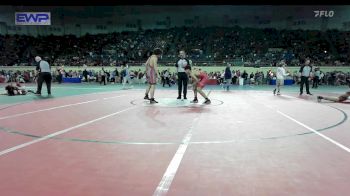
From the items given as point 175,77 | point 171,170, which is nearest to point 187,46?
point 175,77

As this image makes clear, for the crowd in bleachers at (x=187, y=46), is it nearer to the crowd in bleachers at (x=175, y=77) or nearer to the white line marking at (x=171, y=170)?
the crowd in bleachers at (x=175, y=77)

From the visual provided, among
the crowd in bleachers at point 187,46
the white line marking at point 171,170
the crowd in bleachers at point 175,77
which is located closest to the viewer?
the white line marking at point 171,170

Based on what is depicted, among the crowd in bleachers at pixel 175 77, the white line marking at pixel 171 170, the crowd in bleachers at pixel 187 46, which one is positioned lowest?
the white line marking at pixel 171 170

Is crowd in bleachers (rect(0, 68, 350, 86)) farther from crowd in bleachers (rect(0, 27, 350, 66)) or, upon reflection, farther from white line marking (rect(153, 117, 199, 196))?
white line marking (rect(153, 117, 199, 196))

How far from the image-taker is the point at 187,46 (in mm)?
36219

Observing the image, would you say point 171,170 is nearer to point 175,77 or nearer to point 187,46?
point 175,77

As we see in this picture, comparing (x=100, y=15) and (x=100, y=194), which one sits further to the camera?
(x=100, y=15)

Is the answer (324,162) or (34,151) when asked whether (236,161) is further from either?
(34,151)

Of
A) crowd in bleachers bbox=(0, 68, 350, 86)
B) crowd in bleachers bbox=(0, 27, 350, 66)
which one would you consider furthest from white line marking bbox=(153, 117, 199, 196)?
crowd in bleachers bbox=(0, 27, 350, 66)

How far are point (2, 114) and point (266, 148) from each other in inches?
278

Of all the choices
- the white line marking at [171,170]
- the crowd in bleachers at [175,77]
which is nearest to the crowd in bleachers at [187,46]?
the crowd in bleachers at [175,77]

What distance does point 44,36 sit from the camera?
1523 inches

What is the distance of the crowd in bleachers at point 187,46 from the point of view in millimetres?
33625

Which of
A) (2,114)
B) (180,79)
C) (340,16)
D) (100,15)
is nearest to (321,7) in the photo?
(340,16)
